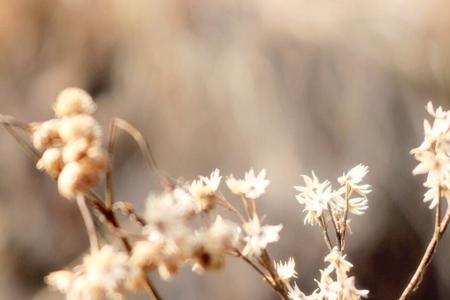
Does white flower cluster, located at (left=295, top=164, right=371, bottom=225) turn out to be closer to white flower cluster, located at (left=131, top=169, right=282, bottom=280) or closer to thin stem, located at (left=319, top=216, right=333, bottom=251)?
thin stem, located at (left=319, top=216, right=333, bottom=251)

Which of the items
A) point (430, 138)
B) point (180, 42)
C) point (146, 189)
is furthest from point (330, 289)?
point (180, 42)

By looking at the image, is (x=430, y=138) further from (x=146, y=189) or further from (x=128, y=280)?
(x=146, y=189)

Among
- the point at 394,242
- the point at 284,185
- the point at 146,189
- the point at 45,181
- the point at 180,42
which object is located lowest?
the point at 394,242

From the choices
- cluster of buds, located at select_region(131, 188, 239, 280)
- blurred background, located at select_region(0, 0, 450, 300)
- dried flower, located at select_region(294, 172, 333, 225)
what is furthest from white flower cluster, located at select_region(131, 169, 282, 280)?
blurred background, located at select_region(0, 0, 450, 300)

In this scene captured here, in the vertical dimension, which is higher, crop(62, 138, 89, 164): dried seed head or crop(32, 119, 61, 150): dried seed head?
crop(32, 119, 61, 150): dried seed head

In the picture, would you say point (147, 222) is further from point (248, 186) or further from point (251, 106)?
point (251, 106)

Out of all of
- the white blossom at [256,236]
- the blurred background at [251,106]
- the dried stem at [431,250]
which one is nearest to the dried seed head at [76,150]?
the white blossom at [256,236]
